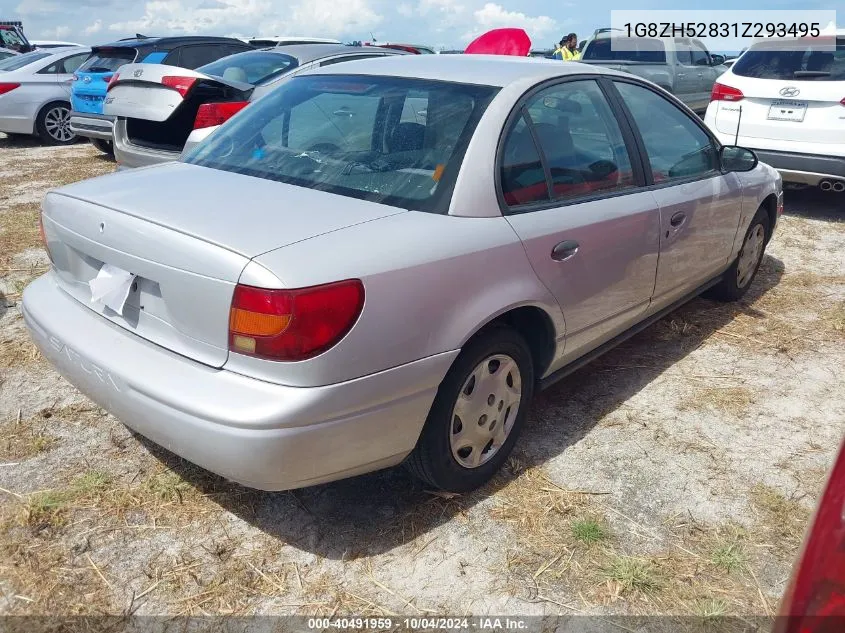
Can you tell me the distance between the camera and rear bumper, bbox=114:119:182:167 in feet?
19.3

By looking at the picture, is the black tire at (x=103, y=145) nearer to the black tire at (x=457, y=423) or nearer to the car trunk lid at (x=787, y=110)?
the car trunk lid at (x=787, y=110)

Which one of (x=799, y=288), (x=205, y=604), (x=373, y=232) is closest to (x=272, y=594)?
(x=205, y=604)

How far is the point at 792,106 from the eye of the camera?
21.9 ft

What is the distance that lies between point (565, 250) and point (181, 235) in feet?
4.69

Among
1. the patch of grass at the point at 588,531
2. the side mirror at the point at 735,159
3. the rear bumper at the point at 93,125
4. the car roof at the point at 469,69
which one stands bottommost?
the patch of grass at the point at 588,531

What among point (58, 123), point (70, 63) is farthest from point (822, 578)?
point (70, 63)

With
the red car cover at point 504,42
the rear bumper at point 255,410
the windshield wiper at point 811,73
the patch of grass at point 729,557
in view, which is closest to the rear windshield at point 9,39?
the red car cover at point 504,42

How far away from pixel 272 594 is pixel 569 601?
939mm

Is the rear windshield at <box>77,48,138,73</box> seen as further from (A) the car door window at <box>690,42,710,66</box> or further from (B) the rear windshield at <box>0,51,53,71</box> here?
(A) the car door window at <box>690,42,710,66</box>

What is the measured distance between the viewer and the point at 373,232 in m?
2.31

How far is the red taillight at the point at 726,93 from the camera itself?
7031 millimetres

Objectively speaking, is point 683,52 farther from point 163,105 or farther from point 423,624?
point 423,624

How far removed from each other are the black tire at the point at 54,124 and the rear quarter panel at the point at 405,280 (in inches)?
429

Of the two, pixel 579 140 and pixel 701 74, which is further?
pixel 701 74
